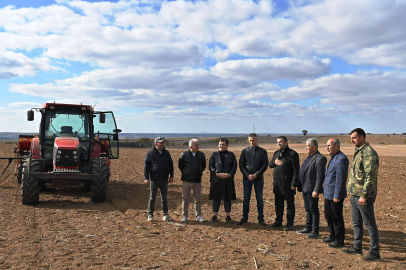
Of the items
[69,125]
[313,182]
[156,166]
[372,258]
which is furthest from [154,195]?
[69,125]

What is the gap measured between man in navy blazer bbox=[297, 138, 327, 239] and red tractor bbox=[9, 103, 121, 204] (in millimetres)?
5151

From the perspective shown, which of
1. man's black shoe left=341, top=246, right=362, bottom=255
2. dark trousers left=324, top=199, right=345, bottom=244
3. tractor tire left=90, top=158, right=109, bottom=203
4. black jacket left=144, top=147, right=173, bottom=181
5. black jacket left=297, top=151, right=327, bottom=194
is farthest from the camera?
tractor tire left=90, top=158, right=109, bottom=203

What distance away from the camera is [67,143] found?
9438 mm

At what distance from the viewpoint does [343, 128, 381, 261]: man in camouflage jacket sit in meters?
4.99

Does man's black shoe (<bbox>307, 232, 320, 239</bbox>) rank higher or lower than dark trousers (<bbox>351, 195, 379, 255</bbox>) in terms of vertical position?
lower

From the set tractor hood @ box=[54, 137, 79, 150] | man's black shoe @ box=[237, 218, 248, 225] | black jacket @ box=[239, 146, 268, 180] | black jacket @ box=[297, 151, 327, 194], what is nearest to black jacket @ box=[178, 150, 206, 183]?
black jacket @ box=[239, 146, 268, 180]

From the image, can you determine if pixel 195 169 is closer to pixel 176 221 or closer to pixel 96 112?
pixel 176 221

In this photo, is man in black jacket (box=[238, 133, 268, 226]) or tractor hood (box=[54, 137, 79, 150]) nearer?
man in black jacket (box=[238, 133, 268, 226])

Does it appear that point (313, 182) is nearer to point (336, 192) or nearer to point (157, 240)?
point (336, 192)

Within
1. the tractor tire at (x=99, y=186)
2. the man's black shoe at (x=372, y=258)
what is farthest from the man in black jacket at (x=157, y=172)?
the man's black shoe at (x=372, y=258)

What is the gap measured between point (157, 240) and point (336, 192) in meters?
2.99

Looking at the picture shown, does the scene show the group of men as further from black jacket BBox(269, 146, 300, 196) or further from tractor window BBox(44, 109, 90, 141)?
tractor window BBox(44, 109, 90, 141)

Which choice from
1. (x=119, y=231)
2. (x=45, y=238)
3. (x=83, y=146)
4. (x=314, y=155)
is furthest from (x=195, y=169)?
(x=83, y=146)

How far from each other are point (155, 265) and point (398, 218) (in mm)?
5776
